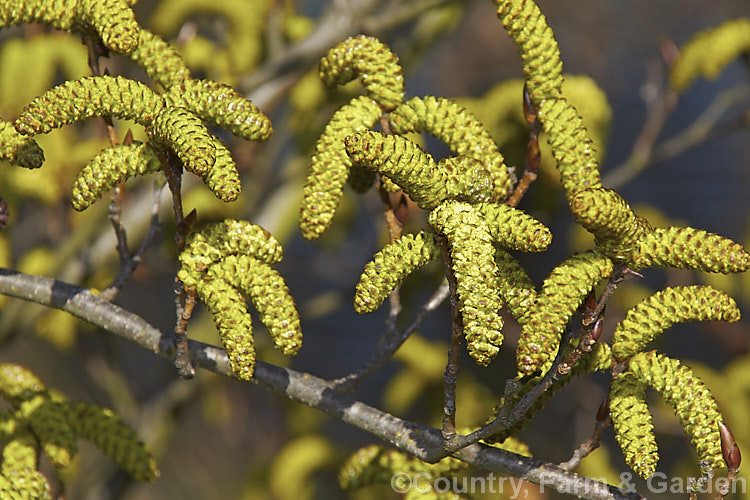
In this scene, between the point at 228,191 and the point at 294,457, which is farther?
the point at 294,457

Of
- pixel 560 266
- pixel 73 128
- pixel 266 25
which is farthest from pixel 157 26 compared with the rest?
pixel 560 266

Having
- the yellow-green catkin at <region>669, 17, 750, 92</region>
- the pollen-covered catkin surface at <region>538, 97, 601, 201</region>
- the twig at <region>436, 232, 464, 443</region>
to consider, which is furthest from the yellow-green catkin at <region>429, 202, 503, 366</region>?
the yellow-green catkin at <region>669, 17, 750, 92</region>

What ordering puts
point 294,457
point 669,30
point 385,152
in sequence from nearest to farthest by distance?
point 385,152 < point 294,457 < point 669,30

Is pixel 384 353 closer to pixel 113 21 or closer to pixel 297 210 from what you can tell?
pixel 113 21

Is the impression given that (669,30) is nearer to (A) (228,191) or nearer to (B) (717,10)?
(B) (717,10)

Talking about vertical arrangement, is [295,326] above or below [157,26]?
below

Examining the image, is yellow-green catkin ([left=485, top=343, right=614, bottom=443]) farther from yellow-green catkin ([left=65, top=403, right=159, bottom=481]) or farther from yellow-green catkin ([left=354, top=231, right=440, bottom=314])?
yellow-green catkin ([left=65, top=403, right=159, bottom=481])
